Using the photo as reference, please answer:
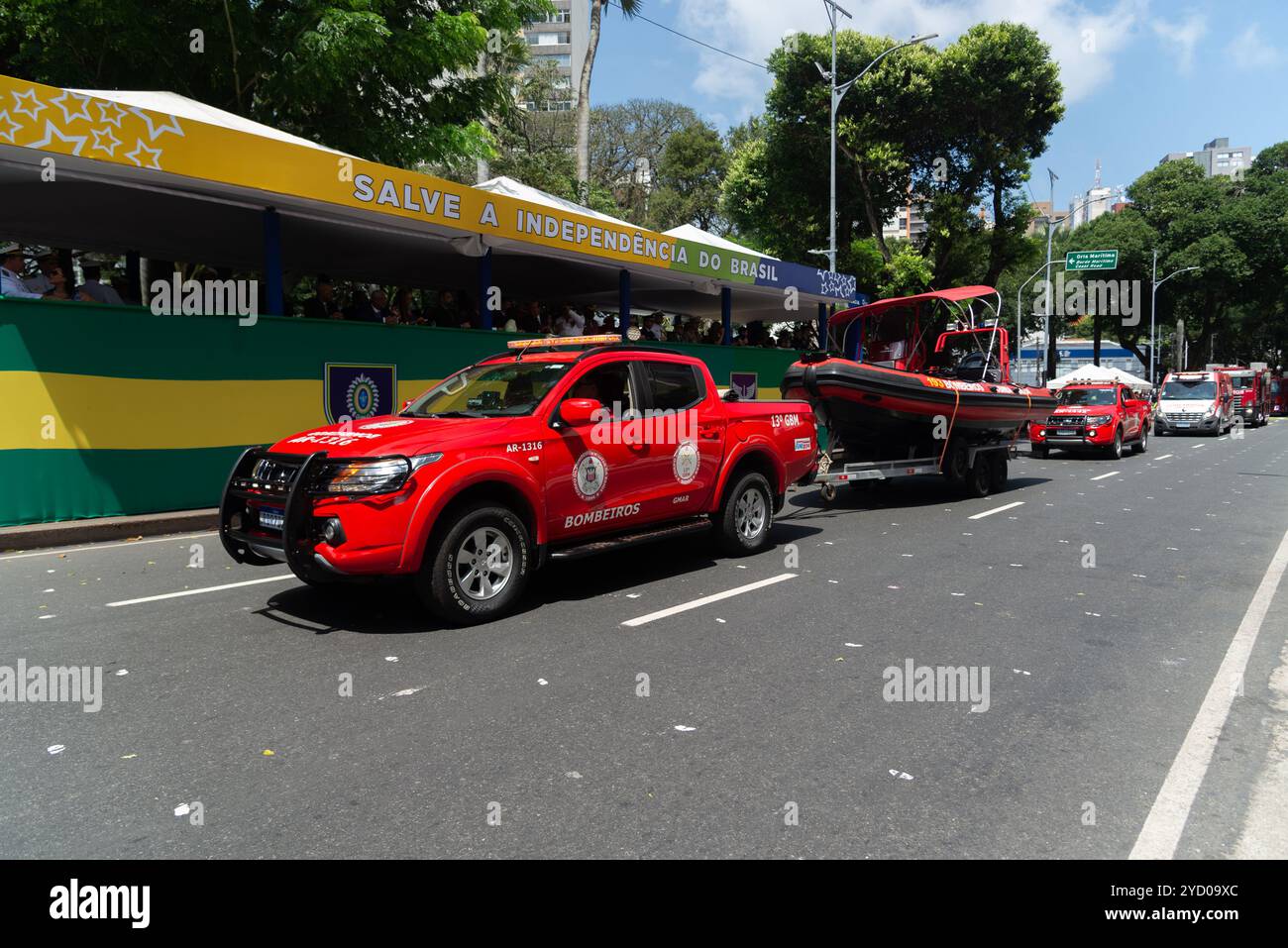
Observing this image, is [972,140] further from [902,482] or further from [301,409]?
[301,409]

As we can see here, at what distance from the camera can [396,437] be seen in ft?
18.9

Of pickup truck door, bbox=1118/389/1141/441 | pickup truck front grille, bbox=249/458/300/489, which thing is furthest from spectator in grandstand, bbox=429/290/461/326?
pickup truck door, bbox=1118/389/1141/441

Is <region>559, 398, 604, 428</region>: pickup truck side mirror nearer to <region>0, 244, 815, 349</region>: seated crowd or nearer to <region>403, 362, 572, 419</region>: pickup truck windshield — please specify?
<region>403, 362, 572, 419</region>: pickup truck windshield

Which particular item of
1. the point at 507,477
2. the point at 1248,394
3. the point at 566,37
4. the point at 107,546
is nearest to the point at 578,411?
the point at 507,477

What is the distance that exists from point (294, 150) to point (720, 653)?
8.55m

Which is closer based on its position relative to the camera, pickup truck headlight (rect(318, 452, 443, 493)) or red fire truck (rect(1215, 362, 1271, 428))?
pickup truck headlight (rect(318, 452, 443, 493))

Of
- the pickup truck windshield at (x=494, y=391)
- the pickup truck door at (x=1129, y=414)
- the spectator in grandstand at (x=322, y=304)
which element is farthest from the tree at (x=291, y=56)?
the pickup truck door at (x=1129, y=414)

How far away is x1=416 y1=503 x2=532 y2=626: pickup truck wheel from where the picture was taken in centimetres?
564

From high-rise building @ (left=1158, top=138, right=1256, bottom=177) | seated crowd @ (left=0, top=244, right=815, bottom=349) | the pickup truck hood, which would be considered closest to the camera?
the pickup truck hood

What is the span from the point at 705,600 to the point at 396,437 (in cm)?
263

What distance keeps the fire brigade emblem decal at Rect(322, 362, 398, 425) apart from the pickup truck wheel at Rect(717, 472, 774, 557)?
5315 mm

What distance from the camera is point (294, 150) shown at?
10.4 meters

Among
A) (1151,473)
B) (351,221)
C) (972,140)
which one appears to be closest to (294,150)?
(351,221)

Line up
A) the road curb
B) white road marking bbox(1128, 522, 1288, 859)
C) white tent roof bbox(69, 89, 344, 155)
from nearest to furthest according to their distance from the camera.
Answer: white road marking bbox(1128, 522, 1288, 859), the road curb, white tent roof bbox(69, 89, 344, 155)
